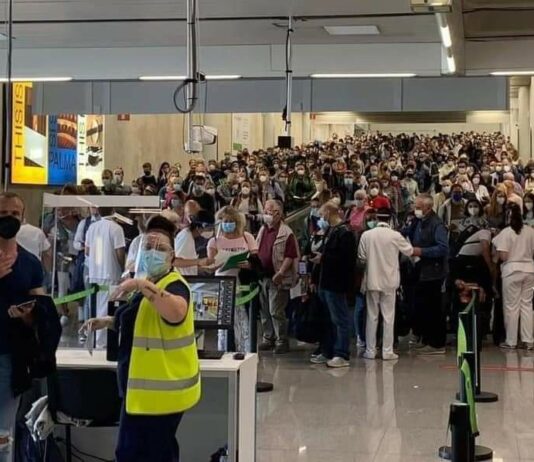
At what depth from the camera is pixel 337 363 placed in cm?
909

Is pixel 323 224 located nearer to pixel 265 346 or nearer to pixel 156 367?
pixel 265 346

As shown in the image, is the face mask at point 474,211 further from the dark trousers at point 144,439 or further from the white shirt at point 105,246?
the dark trousers at point 144,439

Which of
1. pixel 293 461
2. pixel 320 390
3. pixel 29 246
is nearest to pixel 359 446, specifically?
pixel 293 461

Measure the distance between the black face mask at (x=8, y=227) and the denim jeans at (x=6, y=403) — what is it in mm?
608

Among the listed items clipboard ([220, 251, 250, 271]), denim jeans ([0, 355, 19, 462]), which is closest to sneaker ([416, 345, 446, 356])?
clipboard ([220, 251, 250, 271])

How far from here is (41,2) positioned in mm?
10750

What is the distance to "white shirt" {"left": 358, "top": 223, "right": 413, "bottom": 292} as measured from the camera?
30.8 feet

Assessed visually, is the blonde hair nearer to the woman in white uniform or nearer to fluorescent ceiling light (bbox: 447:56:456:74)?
the woman in white uniform

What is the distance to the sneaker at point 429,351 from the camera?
9891 mm

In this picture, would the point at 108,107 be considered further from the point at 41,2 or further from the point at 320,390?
the point at 320,390

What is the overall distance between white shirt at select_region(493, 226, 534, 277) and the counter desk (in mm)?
5639

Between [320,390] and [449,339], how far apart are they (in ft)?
10.8

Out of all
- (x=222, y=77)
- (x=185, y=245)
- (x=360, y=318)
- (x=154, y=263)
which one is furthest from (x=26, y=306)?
(x=222, y=77)

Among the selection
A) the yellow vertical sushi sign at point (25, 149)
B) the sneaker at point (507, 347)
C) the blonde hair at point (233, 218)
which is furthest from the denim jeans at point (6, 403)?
the yellow vertical sushi sign at point (25, 149)
